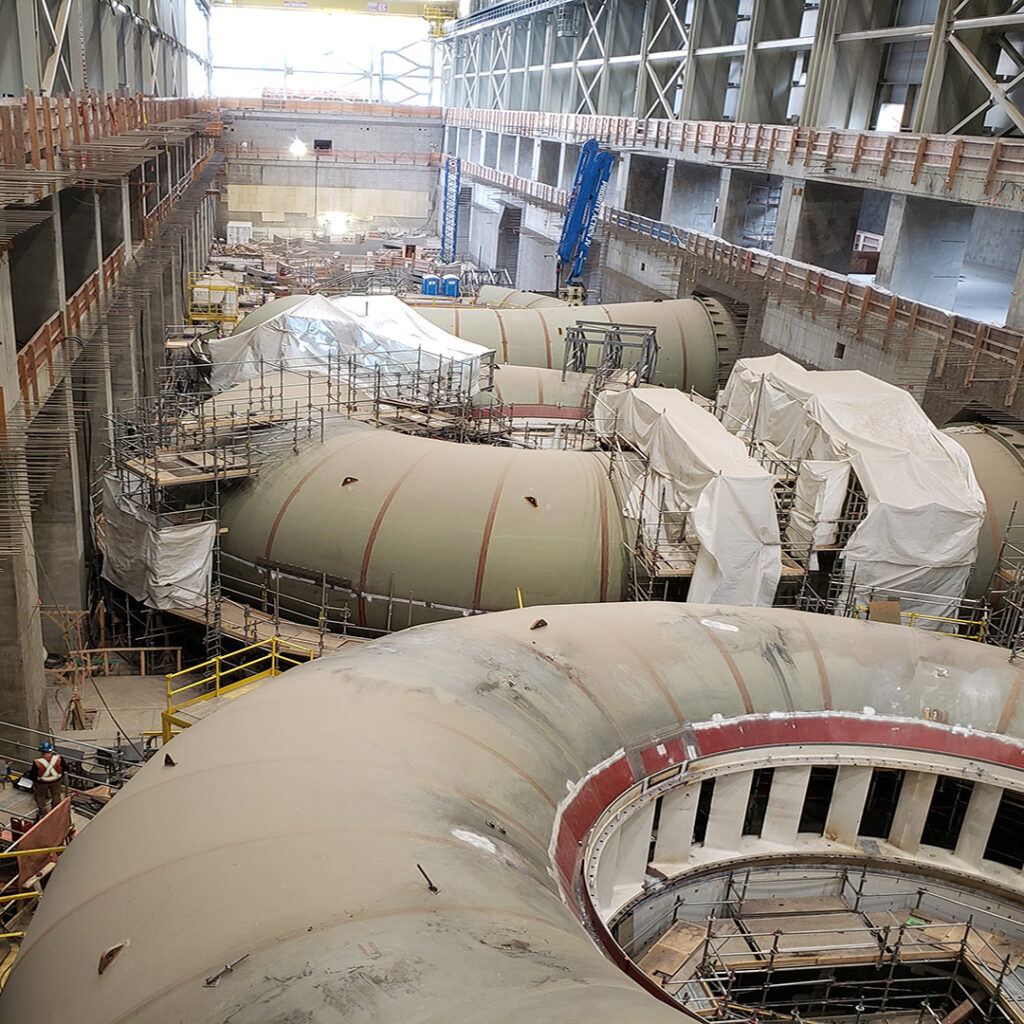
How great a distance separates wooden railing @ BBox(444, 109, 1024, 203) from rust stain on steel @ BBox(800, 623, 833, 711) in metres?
13.5

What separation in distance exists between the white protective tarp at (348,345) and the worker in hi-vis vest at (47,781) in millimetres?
15506

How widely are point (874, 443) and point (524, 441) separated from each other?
876 centimetres

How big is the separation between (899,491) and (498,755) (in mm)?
10803

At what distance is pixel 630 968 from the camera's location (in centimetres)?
924

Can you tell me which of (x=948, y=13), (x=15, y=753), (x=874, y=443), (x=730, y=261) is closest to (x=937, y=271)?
(x=948, y=13)

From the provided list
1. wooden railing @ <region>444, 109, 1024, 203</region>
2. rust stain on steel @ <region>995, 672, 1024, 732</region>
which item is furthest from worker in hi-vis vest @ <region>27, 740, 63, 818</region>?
wooden railing @ <region>444, 109, 1024, 203</region>

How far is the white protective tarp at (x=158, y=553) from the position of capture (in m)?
19.1

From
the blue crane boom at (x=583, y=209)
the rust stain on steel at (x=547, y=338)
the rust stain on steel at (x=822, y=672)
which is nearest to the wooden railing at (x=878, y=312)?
the rust stain on steel at (x=547, y=338)

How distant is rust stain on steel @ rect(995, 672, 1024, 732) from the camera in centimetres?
1216

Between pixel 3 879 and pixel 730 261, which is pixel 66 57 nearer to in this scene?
pixel 3 879

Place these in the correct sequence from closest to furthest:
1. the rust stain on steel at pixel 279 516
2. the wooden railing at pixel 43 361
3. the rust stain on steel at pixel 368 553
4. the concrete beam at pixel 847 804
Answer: the concrete beam at pixel 847 804, the wooden railing at pixel 43 361, the rust stain on steel at pixel 368 553, the rust stain on steel at pixel 279 516

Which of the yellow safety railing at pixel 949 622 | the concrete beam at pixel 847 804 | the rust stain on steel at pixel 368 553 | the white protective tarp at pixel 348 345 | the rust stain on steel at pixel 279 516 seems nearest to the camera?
the concrete beam at pixel 847 804

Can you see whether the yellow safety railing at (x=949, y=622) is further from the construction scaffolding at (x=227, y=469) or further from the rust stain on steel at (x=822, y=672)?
the construction scaffolding at (x=227, y=469)

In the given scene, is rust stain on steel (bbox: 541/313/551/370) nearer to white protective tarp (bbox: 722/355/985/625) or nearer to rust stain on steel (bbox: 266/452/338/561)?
white protective tarp (bbox: 722/355/985/625)
